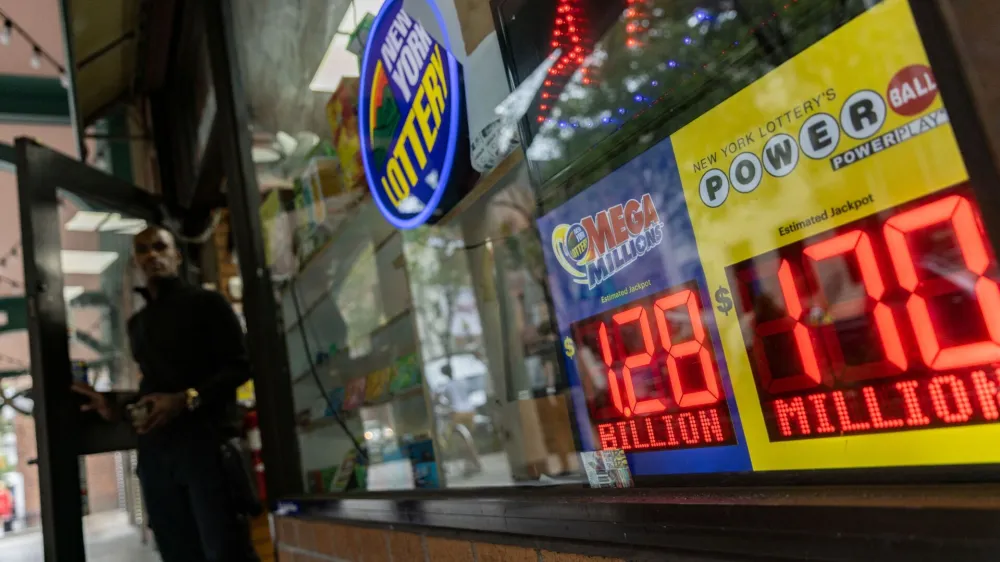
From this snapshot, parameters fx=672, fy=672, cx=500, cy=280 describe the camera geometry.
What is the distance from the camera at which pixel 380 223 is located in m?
2.10

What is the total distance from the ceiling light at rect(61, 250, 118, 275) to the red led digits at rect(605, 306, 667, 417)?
2393mm

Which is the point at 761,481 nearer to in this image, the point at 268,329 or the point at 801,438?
the point at 801,438

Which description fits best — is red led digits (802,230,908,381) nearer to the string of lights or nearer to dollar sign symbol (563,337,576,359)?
dollar sign symbol (563,337,576,359)

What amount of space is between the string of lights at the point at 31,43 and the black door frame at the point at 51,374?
4.76ft

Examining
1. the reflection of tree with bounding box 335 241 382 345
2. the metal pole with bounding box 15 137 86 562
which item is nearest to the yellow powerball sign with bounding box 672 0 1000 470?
the reflection of tree with bounding box 335 241 382 345

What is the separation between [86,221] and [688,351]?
3.20 metres

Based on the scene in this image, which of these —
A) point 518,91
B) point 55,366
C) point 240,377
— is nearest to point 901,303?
point 518,91

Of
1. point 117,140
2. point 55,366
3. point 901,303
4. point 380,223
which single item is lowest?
point 901,303

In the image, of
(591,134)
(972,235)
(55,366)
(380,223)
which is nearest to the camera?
(972,235)

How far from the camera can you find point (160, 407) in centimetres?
218

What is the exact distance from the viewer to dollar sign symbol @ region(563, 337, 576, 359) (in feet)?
3.31

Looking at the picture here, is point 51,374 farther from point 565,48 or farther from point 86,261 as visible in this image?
point 565,48

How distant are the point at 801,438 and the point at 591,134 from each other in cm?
49

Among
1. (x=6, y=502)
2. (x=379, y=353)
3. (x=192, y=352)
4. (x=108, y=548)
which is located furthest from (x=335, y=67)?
(x=6, y=502)
